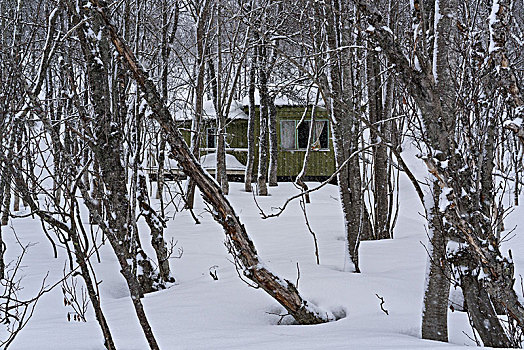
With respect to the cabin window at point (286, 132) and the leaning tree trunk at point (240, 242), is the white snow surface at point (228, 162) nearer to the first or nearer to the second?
the cabin window at point (286, 132)

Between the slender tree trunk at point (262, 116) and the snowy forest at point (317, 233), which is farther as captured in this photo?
the slender tree trunk at point (262, 116)

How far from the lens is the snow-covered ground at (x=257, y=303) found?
3.44 meters

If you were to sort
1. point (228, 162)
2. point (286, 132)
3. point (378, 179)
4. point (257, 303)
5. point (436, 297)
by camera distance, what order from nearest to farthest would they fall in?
1. point (436, 297)
2. point (257, 303)
3. point (378, 179)
4. point (286, 132)
5. point (228, 162)

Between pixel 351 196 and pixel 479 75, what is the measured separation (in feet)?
6.07

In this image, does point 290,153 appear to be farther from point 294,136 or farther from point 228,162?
point 228,162

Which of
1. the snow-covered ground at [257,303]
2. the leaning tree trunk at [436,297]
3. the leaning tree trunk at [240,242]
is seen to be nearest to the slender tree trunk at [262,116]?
the snow-covered ground at [257,303]

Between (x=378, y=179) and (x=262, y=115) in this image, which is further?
(x=262, y=115)

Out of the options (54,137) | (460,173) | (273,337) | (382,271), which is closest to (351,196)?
(382,271)

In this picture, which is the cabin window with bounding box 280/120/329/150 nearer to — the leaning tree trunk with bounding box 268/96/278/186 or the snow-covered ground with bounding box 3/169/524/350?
Result: the leaning tree trunk with bounding box 268/96/278/186

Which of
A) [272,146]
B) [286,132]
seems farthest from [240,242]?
[286,132]

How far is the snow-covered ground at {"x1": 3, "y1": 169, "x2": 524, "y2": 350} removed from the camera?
11.3 feet

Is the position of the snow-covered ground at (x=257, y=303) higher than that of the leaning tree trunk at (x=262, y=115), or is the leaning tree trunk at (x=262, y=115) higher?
the leaning tree trunk at (x=262, y=115)

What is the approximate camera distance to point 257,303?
14.5 feet

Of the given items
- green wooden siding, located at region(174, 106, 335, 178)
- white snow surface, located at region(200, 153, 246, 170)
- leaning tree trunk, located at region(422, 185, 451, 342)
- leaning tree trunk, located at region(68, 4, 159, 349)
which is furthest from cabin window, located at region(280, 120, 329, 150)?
leaning tree trunk, located at region(422, 185, 451, 342)
